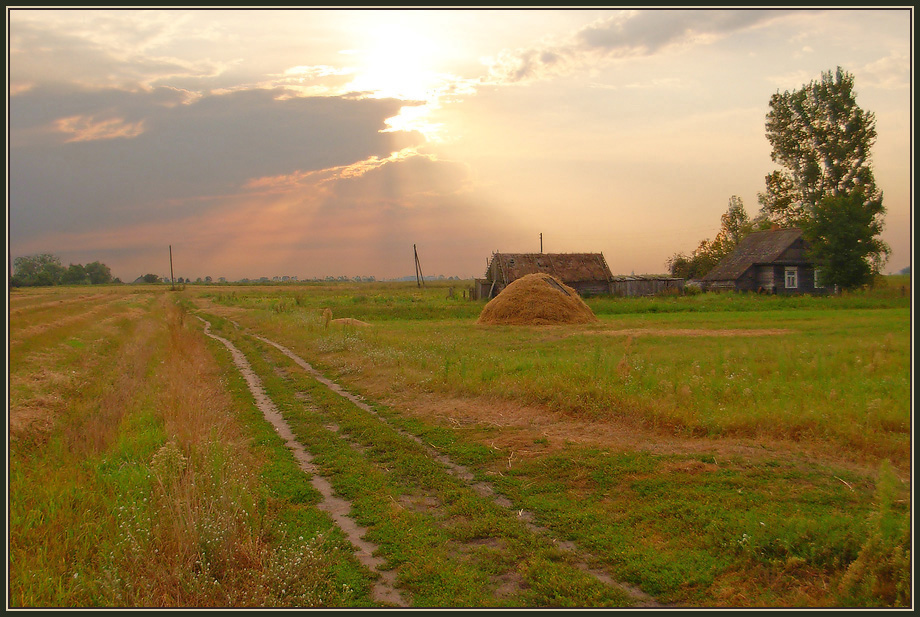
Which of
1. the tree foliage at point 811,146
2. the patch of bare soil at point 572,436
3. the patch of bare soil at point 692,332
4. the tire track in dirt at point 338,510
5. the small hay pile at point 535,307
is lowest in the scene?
the tire track in dirt at point 338,510

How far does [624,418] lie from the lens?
902 centimetres

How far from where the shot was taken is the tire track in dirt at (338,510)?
4.33 m

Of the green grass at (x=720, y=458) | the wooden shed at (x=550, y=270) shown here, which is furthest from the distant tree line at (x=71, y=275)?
the green grass at (x=720, y=458)

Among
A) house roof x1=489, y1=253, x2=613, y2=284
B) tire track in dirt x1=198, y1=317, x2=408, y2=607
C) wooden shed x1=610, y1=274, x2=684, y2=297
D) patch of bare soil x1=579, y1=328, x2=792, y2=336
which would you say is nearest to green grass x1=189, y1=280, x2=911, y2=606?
tire track in dirt x1=198, y1=317, x2=408, y2=607

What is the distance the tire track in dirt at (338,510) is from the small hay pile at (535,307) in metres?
19.1

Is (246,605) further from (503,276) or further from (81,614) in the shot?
(503,276)

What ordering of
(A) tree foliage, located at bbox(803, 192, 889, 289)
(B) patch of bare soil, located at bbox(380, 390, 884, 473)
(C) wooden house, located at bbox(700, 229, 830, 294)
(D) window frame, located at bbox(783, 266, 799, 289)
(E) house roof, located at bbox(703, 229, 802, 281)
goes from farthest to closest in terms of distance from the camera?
1. (E) house roof, located at bbox(703, 229, 802, 281)
2. (C) wooden house, located at bbox(700, 229, 830, 294)
3. (D) window frame, located at bbox(783, 266, 799, 289)
4. (A) tree foliage, located at bbox(803, 192, 889, 289)
5. (B) patch of bare soil, located at bbox(380, 390, 884, 473)

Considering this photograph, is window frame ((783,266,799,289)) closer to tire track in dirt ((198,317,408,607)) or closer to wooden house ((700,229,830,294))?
wooden house ((700,229,830,294))

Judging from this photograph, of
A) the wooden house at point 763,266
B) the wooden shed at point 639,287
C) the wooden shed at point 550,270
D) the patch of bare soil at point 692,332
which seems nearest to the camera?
the patch of bare soil at point 692,332

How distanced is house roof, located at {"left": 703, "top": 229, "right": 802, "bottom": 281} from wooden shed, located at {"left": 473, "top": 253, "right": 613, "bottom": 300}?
10.7 meters

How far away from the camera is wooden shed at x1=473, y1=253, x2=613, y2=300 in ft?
153

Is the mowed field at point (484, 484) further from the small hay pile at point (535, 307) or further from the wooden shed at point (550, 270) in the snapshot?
the wooden shed at point (550, 270)

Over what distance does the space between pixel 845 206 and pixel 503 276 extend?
36.1 m

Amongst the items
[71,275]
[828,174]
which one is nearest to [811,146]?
[828,174]
